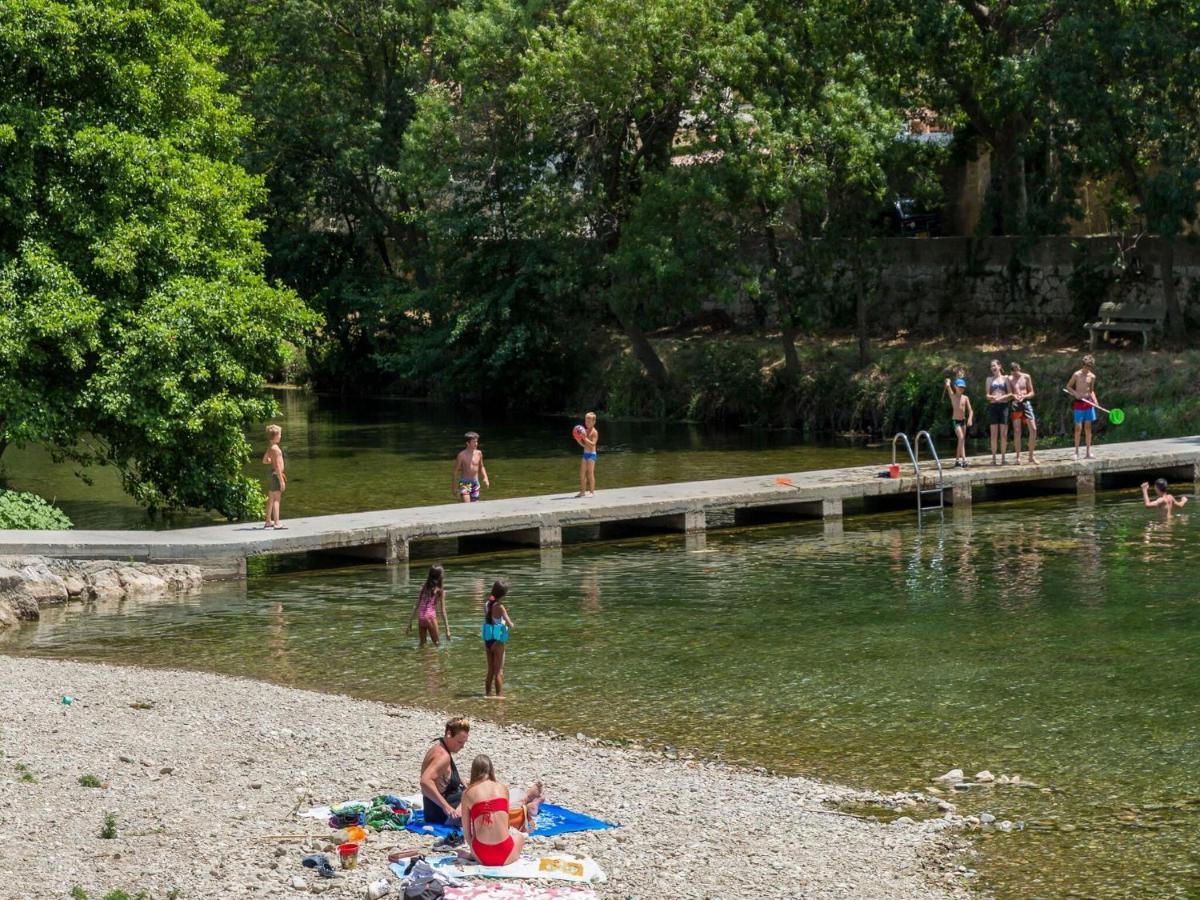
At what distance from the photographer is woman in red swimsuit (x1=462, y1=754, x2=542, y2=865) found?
1265 centimetres

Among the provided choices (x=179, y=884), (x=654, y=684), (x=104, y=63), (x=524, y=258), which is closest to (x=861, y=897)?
(x=179, y=884)

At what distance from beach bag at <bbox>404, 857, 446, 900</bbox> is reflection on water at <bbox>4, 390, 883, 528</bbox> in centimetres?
1830

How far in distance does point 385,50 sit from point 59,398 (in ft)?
97.3

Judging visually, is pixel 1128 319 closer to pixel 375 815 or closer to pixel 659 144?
pixel 659 144

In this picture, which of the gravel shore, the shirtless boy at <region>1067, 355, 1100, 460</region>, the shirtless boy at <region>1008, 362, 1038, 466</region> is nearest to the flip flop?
the gravel shore

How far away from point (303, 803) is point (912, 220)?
41313mm

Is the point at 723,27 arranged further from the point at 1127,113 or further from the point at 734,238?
the point at 1127,113

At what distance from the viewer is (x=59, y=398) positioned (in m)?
29.0

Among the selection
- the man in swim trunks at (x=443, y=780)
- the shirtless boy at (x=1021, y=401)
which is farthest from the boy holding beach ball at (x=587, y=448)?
the man in swim trunks at (x=443, y=780)

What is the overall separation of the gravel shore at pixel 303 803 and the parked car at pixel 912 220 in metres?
36.7

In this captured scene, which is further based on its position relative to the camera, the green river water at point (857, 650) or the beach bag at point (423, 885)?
the green river water at point (857, 650)

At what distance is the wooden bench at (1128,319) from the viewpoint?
1692 inches

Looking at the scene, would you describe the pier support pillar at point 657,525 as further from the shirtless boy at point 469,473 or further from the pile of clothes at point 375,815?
the pile of clothes at point 375,815

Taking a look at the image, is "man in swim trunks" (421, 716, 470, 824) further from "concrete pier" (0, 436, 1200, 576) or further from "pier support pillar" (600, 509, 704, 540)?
"pier support pillar" (600, 509, 704, 540)
